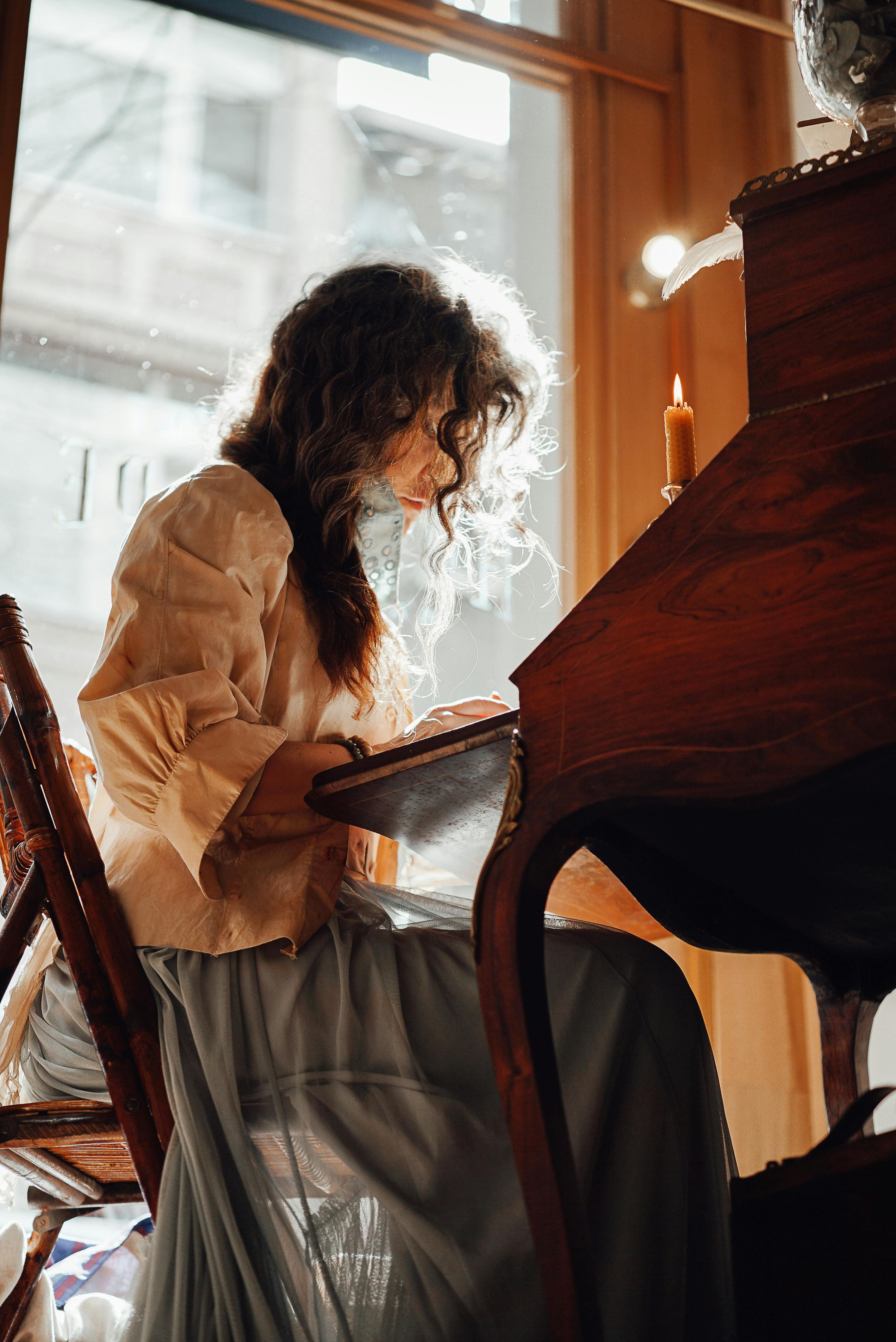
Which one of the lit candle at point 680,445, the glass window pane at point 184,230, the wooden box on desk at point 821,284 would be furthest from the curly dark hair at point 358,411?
the glass window pane at point 184,230

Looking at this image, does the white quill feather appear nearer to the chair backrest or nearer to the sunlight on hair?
the sunlight on hair

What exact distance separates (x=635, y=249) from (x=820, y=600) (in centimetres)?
223

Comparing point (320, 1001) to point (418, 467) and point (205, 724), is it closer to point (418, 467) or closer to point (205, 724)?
point (205, 724)

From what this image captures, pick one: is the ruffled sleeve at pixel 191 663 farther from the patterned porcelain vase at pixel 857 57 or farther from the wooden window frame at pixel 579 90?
the wooden window frame at pixel 579 90

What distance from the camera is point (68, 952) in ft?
3.34

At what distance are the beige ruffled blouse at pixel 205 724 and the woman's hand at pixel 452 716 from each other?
0.12 meters

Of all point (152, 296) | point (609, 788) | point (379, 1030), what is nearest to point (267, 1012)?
point (379, 1030)

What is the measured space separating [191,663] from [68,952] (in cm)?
27

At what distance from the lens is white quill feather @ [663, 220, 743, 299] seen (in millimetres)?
945

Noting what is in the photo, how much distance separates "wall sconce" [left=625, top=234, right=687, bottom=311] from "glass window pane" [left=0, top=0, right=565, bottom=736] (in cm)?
16

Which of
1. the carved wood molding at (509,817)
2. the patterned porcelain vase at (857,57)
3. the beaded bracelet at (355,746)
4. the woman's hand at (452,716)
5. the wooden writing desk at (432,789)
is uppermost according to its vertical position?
the patterned porcelain vase at (857,57)

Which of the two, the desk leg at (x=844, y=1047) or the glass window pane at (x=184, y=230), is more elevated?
the glass window pane at (x=184, y=230)

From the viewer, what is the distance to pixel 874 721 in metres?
0.59

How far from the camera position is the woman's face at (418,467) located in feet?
4.59
